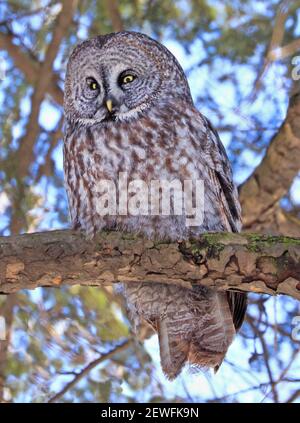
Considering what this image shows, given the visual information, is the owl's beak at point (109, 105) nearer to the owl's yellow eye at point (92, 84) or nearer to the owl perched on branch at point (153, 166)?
the owl perched on branch at point (153, 166)

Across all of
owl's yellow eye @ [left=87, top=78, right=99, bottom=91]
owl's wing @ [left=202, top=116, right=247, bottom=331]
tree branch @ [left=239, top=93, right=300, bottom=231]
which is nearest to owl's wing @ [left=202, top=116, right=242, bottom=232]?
owl's wing @ [left=202, top=116, right=247, bottom=331]

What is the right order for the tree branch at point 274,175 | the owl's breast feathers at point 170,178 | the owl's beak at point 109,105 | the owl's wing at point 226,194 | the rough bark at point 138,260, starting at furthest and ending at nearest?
the tree branch at point 274,175
the owl's beak at point 109,105
the owl's wing at point 226,194
the owl's breast feathers at point 170,178
the rough bark at point 138,260

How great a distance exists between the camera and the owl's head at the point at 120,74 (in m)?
4.27

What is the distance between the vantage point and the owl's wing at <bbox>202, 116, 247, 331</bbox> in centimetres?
401

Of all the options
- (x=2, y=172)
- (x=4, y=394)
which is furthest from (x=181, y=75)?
(x=4, y=394)

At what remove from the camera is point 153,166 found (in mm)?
3854

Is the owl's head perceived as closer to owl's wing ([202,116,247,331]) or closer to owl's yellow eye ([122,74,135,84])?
owl's yellow eye ([122,74,135,84])

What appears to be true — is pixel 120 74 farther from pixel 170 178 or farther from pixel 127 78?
pixel 170 178

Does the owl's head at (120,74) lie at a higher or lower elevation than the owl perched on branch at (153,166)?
higher

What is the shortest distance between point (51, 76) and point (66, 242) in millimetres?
1934

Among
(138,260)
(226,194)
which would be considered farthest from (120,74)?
(138,260)

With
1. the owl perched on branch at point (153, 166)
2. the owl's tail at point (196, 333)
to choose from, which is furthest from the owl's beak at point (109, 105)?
Result: the owl's tail at point (196, 333)

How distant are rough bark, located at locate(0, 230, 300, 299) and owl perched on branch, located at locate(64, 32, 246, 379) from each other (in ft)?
0.89

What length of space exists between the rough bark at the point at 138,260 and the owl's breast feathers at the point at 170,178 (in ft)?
1.02
